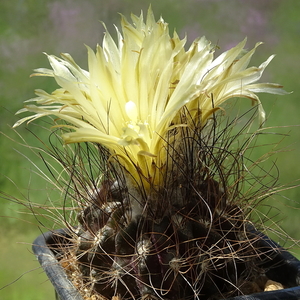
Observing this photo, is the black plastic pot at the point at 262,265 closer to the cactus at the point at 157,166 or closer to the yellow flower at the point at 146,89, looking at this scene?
the cactus at the point at 157,166

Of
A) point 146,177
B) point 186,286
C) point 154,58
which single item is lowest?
point 186,286

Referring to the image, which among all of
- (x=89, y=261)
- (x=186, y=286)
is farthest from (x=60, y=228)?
(x=186, y=286)

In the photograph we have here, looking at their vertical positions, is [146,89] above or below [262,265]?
above

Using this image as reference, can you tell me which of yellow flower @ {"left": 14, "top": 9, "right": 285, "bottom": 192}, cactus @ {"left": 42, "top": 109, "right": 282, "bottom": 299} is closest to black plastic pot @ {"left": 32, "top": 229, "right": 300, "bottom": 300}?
cactus @ {"left": 42, "top": 109, "right": 282, "bottom": 299}

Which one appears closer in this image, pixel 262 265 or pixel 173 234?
pixel 173 234

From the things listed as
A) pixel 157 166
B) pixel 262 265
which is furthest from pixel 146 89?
pixel 262 265

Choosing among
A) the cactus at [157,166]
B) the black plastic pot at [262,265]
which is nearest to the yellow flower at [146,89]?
the cactus at [157,166]

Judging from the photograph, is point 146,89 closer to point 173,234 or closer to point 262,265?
point 173,234

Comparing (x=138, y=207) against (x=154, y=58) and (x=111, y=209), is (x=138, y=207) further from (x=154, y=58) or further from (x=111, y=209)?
(x=154, y=58)

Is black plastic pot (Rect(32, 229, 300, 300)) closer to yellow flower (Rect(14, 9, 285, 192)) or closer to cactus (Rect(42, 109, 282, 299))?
cactus (Rect(42, 109, 282, 299))
